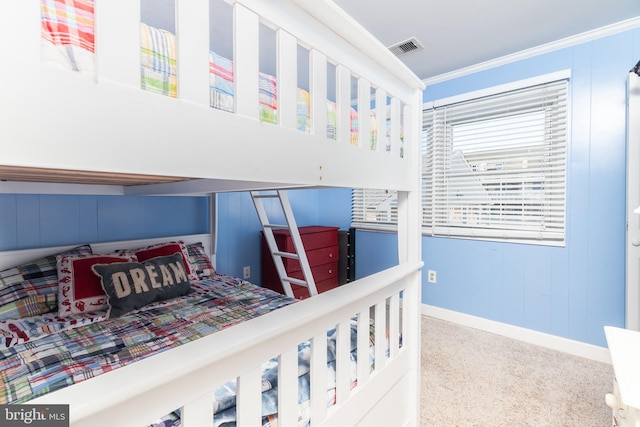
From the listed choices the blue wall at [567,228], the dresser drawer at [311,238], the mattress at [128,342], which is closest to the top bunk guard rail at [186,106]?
the mattress at [128,342]

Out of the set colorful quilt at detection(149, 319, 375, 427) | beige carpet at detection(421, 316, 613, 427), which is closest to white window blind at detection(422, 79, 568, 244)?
beige carpet at detection(421, 316, 613, 427)

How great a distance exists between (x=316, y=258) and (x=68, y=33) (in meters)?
2.78

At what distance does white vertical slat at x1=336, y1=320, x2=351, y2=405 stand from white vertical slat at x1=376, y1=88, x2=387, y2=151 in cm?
63

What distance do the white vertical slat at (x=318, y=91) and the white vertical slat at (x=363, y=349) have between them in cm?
62

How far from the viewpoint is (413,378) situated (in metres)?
1.39

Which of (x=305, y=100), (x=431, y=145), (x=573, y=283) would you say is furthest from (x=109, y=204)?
(x=573, y=283)

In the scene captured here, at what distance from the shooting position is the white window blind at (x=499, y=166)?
2352 mm

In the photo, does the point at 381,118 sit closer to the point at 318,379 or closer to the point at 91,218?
the point at 318,379

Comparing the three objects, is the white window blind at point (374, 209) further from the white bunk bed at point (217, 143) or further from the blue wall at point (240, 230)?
the white bunk bed at point (217, 143)

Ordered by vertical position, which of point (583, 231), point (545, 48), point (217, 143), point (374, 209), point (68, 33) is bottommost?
point (583, 231)

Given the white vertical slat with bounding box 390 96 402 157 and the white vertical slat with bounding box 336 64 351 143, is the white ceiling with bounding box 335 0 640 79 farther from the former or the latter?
the white vertical slat with bounding box 336 64 351 143

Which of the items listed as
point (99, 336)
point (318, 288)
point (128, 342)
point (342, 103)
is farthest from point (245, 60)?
point (318, 288)

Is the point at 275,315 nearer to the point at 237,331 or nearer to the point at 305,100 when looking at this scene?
the point at 237,331

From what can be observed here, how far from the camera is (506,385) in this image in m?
1.91
